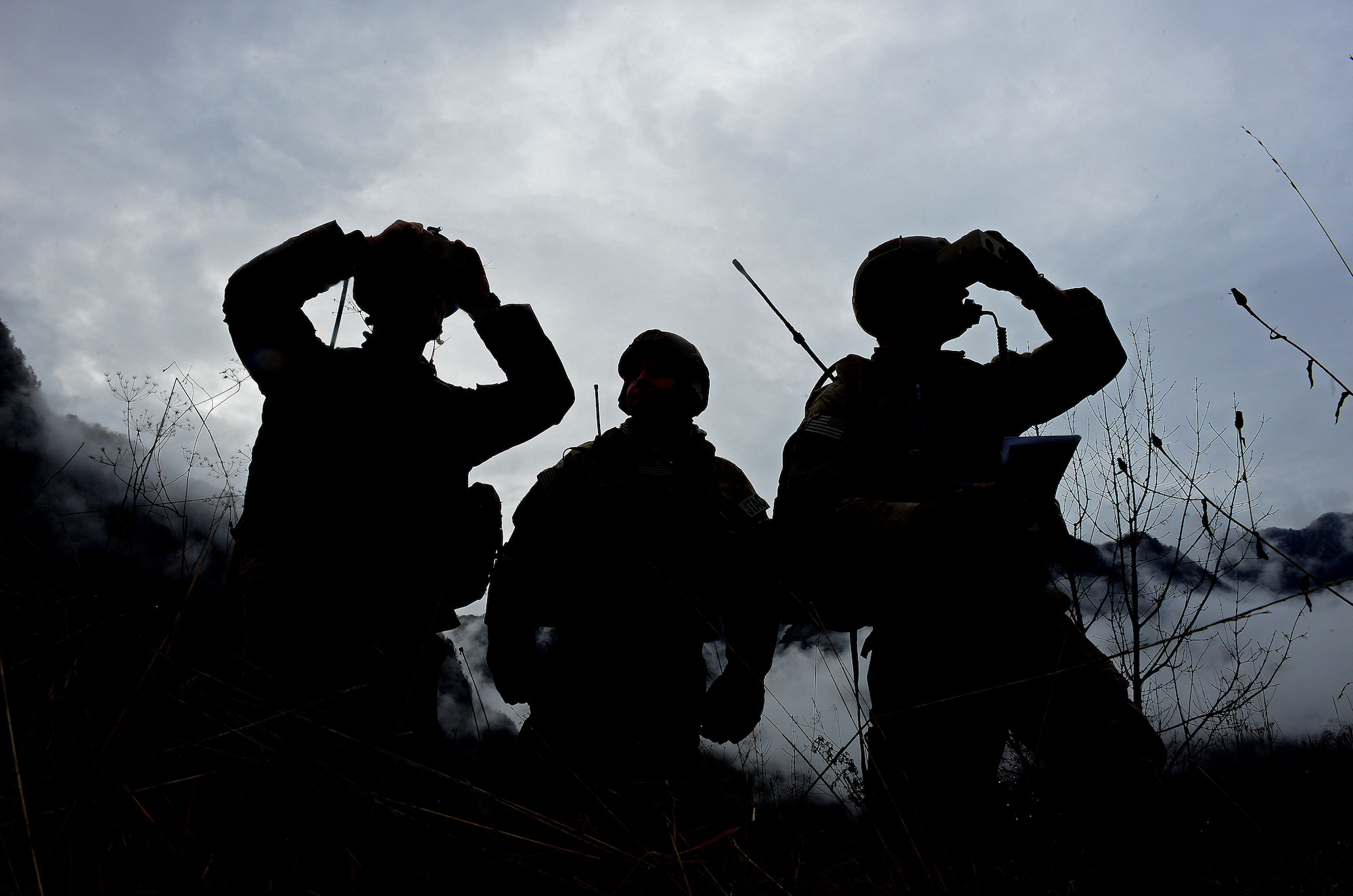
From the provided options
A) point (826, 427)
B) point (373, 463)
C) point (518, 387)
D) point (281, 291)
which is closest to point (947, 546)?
point (826, 427)

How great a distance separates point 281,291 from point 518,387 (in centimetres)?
87

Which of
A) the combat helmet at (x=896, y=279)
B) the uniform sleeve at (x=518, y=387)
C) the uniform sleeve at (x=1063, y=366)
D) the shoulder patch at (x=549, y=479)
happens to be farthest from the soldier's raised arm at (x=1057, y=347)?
the shoulder patch at (x=549, y=479)

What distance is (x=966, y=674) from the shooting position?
2.25 meters

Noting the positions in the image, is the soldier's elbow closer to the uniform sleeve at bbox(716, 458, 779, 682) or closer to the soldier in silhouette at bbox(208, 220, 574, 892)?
the soldier in silhouette at bbox(208, 220, 574, 892)

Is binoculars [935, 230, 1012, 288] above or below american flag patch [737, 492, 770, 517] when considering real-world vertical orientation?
above

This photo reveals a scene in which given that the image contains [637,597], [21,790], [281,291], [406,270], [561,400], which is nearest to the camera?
[21,790]

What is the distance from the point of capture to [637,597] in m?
2.99

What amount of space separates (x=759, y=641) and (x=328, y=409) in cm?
194

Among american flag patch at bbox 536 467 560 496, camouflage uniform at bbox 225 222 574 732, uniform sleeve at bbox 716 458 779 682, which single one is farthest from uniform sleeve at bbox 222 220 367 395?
uniform sleeve at bbox 716 458 779 682

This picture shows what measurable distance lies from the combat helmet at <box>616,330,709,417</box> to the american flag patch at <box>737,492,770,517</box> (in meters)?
0.51

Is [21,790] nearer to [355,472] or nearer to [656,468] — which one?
[355,472]

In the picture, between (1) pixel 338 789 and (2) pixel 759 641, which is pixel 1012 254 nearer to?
(2) pixel 759 641

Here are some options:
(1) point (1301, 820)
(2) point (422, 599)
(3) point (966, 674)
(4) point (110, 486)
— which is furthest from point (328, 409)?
(1) point (1301, 820)

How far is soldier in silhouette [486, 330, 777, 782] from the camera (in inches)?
112
